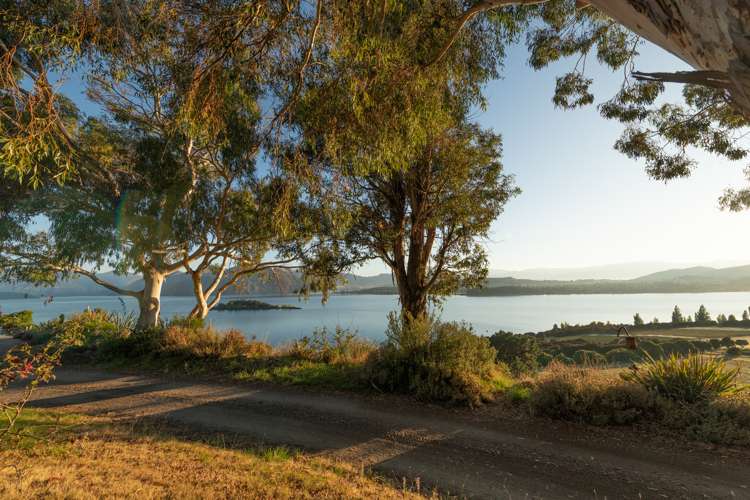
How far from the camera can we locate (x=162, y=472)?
11.0 ft

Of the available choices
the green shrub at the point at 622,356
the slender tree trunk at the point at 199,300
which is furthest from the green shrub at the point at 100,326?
the green shrub at the point at 622,356

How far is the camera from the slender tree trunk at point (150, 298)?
45.9 ft

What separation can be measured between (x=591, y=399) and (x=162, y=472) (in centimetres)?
556

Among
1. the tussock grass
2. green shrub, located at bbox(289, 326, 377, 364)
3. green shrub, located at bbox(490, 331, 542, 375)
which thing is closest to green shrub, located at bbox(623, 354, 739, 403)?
the tussock grass

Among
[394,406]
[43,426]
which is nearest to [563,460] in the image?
[394,406]

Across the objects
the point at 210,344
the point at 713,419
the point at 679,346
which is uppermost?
the point at 210,344

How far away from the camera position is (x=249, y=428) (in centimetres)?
520

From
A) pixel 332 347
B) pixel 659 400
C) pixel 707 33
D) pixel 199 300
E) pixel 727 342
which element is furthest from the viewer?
pixel 727 342

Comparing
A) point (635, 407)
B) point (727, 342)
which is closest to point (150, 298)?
point (635, 407)

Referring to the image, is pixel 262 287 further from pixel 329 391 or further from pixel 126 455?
pixel 126 455

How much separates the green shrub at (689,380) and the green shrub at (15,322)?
2131 centimetres

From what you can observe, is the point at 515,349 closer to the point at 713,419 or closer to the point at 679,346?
the point at 713,419

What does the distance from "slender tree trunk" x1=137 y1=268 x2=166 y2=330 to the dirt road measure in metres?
7.12

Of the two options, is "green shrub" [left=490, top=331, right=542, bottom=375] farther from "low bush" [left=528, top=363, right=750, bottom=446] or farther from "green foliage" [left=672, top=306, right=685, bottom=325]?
"green foliage" [left=672, top=306, right=685, bottom=325]
